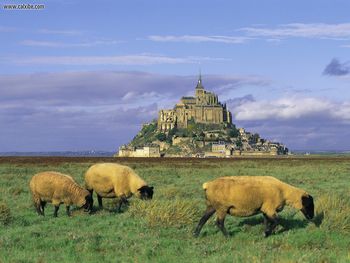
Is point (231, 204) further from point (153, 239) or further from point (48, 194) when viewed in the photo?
point (48, 194)

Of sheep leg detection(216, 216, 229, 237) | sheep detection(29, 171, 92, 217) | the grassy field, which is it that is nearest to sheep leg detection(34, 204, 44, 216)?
sheep detection(29, 171, 92, 217)

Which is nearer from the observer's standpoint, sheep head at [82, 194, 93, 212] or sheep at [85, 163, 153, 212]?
sheep head at [82, 194, 93, 212]

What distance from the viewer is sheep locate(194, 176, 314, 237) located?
1238 centimetres

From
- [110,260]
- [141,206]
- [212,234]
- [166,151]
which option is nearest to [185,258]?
[110,260]

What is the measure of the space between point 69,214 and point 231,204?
5.36m

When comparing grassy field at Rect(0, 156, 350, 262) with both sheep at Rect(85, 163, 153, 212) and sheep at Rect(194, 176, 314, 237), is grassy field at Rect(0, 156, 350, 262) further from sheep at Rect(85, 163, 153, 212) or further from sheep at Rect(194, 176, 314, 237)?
sheep at Rect(85, 163, 153, 212)

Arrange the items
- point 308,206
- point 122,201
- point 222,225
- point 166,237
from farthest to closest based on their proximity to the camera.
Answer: point 122,201, point 308,206, point 222,225, point 166,237

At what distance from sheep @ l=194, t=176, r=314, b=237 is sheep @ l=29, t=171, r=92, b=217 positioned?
15.3ft

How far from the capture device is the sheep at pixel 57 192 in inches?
625

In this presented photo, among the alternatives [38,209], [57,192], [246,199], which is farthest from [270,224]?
[38,209]

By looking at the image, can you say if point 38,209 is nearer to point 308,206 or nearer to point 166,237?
point 166,237

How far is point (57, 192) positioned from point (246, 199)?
620 centimetres

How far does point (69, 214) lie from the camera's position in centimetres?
1559

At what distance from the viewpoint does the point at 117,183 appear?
1678cm
